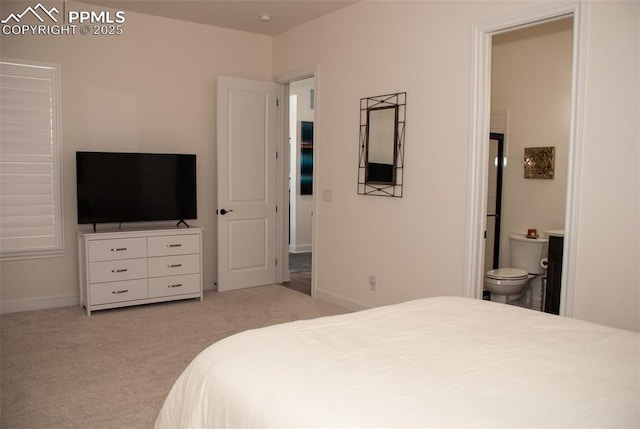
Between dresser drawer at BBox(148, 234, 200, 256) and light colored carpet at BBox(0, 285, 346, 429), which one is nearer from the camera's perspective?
light colored carpet at BBox(0, 285, 346, 429)

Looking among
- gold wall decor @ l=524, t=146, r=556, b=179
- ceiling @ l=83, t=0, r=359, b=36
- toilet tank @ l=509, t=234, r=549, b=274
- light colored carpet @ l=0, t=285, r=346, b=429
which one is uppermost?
ceiling @ l=83, t=0, r=359, b=36

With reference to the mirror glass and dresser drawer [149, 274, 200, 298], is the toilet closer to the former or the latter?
the mirror glass

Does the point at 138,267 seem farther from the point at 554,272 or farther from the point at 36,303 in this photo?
the point at 554,272

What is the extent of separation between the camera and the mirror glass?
14.0 feet

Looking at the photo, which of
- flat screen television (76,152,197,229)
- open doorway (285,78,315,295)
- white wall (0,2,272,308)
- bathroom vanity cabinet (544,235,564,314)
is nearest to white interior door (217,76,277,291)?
white wall (0,2,272,308)

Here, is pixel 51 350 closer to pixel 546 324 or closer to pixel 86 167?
pixel 86 167

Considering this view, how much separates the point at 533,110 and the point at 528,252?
4.46 feet

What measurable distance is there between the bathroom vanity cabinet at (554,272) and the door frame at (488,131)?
0.72 metres

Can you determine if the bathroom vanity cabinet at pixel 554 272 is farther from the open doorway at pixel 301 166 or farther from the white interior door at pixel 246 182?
the open doorway at pixel 301 166

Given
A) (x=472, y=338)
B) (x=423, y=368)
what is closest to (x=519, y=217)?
(x=472, y=338)

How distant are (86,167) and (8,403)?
7.63ft

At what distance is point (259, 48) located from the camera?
580cm

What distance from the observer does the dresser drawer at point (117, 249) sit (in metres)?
4.48

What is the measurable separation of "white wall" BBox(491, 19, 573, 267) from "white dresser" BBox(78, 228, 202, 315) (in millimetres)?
3137
